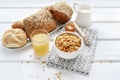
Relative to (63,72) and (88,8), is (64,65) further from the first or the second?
(88,8)

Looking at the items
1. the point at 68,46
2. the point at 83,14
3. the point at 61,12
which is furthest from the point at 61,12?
the point at 68,46

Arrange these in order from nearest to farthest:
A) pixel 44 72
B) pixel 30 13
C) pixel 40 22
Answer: pixel 44 72, pixel 40 22, pixel 30 13

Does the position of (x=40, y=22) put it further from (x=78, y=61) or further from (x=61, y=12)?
(x=78, y=61)

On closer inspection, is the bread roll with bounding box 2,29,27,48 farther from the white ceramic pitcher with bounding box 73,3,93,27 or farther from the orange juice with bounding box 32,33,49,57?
the white ceramic pitcher with bounding box 73,3,93,27

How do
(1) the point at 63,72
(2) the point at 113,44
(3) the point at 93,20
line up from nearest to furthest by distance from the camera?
(1) the point at 63,72
(2) the point at 113,44
(3) the point at 93,20

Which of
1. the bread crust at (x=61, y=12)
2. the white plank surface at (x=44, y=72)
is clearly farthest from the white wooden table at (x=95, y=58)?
the bread crust at (x=61, y=12)

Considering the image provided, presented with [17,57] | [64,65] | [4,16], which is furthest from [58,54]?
[4,16]
